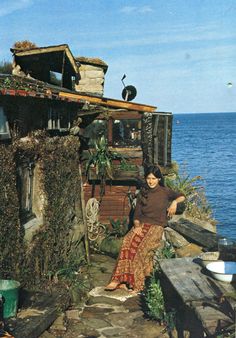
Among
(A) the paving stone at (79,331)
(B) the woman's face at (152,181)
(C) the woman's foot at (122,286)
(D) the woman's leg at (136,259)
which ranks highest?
(B) the woman's face at (152,181)

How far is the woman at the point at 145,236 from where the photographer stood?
747 cm

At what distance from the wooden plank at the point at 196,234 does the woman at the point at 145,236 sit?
3.25 ft

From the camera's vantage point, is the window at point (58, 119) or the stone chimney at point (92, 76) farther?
the stone chimney at point (92, 76)

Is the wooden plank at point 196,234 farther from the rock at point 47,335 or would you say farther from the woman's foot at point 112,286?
the rock at point 47,335

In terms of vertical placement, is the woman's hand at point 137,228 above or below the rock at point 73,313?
above

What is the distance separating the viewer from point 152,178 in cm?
750

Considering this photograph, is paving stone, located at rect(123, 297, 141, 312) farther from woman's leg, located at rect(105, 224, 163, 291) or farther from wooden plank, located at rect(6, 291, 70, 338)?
wooden plank, located at rect(6, 291, 70, 338)

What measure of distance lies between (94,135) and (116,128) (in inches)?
28.7

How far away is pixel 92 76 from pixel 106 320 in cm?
1213

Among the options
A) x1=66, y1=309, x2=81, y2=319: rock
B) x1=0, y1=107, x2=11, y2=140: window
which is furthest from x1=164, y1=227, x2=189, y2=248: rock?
x1=0, y1=107, x2=11, y2=140: window

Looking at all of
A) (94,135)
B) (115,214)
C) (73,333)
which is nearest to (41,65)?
(94,135)

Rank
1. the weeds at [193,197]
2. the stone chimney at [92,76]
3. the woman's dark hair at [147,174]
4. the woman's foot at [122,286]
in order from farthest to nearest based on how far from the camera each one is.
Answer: the stone chimney at [92,76] < the weeds at [193,197] < the woman's foot at [122,286] < the woman's dark hair at [147,174]

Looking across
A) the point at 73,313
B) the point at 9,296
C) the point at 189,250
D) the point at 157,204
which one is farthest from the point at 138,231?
the point at 9,296

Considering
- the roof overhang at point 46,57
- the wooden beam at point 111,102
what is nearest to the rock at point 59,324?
the wooden beam at point 111,102
